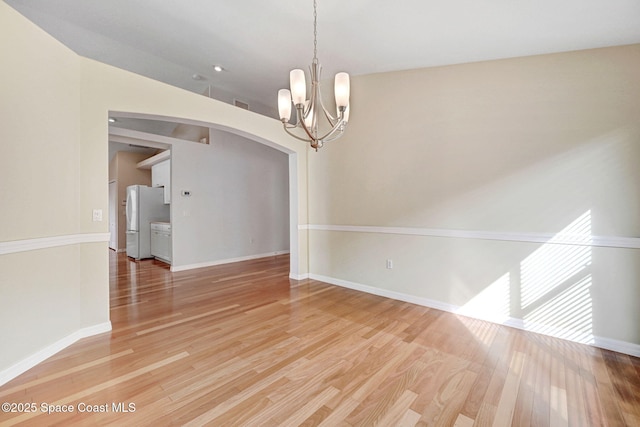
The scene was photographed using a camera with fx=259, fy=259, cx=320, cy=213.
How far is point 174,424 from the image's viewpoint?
1436 mm

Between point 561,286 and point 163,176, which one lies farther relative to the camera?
point 163,176

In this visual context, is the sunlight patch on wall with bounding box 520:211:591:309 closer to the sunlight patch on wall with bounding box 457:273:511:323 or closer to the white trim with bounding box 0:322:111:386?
the sunlight patch on wall with bounding box 457:273:511:323

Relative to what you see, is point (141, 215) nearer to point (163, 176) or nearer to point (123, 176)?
point (163, 176)

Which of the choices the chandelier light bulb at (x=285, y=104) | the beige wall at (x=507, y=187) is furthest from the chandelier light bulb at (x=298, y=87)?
the beige wall at (x=507, y=187)

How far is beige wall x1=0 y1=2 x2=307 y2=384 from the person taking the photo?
1873mm

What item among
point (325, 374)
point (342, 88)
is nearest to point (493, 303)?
point (325, 374)

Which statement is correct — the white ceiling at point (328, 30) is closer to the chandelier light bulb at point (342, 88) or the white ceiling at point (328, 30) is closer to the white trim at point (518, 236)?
the chandelier light bulb at point (342, 88)

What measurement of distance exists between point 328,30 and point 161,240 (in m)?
5.43

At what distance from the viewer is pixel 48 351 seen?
2.10m

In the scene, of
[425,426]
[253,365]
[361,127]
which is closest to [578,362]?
[425,426]

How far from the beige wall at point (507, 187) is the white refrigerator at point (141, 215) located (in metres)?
5.23

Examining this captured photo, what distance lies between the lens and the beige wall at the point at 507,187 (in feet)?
7.23

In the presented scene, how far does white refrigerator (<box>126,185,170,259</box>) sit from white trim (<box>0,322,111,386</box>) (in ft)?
14.1

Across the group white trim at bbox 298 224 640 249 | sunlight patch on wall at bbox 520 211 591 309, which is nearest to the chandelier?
white trim at bbox 298 224 640 249
